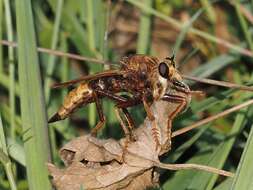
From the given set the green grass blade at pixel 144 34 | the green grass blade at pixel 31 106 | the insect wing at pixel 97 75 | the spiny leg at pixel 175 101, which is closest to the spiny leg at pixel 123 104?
the insect wing at pixel 97 75

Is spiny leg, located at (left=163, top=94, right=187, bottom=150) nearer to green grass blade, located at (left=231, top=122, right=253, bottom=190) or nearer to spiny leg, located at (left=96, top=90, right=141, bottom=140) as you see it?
spiny leg, located at (left=96, top=90, right=141, bottom=140)

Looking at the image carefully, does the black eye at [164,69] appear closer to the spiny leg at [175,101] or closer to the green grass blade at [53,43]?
the spiny leg at [175,101]

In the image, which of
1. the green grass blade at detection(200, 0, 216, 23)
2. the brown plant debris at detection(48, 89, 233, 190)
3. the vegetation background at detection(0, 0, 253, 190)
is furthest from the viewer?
the green grass blade at detection(200, 0, 216, 23)

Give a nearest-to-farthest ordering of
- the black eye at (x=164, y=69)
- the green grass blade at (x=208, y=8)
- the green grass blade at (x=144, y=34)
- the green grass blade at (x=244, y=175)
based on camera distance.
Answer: the green grass blade at (x=244, y=175) → the black eye at (x=164, y=69) → the green grass blade at (x=144, y=34) → the green grass blade at (x=208, y=8)

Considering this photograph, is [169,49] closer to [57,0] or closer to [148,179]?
[57,0]

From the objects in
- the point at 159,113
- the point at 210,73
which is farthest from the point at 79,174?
the point at 210,73

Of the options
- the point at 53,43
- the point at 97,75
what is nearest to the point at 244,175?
the point at 97,75

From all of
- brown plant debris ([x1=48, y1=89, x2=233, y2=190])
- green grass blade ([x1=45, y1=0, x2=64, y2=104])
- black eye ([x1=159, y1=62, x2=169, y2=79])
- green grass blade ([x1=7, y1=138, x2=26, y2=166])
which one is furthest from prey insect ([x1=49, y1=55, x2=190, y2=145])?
green grass blade ([x1=45, y1=0, x2=64, y2=104])
